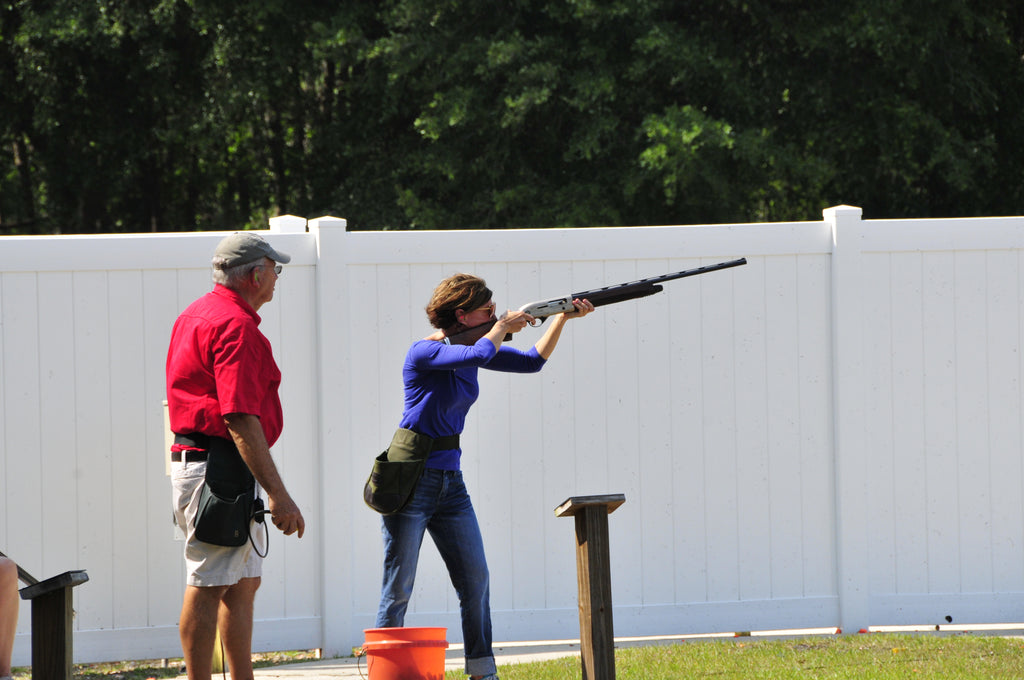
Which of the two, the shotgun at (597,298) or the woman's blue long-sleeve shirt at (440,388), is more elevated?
the shotgun at (597,298)

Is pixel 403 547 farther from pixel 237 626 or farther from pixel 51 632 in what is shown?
pixel 51 632

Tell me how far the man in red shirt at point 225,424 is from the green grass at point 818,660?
1.60 meters

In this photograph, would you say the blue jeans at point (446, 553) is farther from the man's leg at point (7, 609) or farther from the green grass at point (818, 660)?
the man's leg at point (7, 609)

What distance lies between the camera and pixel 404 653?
4.39 meters

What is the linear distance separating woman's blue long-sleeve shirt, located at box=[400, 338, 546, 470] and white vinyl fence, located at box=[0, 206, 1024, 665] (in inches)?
54.0

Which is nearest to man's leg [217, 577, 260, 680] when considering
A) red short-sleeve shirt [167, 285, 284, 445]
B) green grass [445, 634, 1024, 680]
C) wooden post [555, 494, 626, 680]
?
red short-sleeve shirt [167, 285, 284, 445]

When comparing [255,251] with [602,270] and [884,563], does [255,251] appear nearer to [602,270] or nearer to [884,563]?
[602,270]

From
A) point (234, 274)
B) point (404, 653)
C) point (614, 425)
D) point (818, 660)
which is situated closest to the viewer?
point (234, 274)

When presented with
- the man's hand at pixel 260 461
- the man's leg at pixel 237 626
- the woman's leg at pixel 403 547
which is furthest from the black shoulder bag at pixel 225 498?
the woman's leg at pixel 403 547

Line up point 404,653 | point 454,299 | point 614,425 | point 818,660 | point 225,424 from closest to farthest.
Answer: point 225,424 → point 404,653 → point 454,299 → point 818,660 → point 614,425

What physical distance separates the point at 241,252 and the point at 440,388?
→ 998 millimetres

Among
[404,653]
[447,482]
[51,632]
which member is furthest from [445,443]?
[51,632]

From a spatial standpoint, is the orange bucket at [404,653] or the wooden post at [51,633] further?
the orange bucket at [404,653]

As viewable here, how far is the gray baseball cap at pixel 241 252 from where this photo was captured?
14.1 feet
